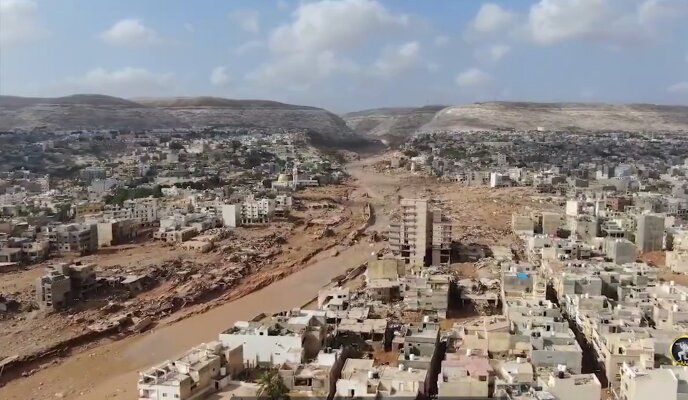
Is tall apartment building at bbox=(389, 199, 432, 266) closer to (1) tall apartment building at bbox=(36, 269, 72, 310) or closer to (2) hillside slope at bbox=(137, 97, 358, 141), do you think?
(1) tall apartment building at bbox=(36, 269, 72, 310)

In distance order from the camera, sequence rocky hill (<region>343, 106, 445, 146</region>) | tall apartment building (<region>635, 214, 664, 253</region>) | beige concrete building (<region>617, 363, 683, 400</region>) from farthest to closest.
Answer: rocky hill (<region>343, 106, 445, 146</region>), tall apartment building (<region>635, 214, 664, 253</region>), beige concrete building (<region>617, 363, 683, 400</region>)

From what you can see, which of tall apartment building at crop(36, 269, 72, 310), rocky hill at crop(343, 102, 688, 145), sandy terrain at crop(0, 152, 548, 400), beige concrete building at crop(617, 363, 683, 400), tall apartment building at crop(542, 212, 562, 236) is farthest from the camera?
rocky hill at crop(343, 102, 688, 145)

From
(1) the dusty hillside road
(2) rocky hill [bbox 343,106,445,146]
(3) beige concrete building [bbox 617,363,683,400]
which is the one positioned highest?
(2) rocky hill [bbox 343,106,445,146]

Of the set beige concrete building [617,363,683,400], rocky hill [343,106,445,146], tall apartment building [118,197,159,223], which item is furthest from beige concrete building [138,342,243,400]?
rocky hill [343,106,445,146]

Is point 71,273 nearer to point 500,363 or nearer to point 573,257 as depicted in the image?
point 500,363

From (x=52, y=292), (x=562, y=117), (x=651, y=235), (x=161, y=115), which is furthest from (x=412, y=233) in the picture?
(x=562, y=117)

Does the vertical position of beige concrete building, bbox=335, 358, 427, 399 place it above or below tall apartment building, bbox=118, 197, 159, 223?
below

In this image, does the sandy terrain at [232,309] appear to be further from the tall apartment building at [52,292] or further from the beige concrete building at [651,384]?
the beige concrete building at [651,384]
